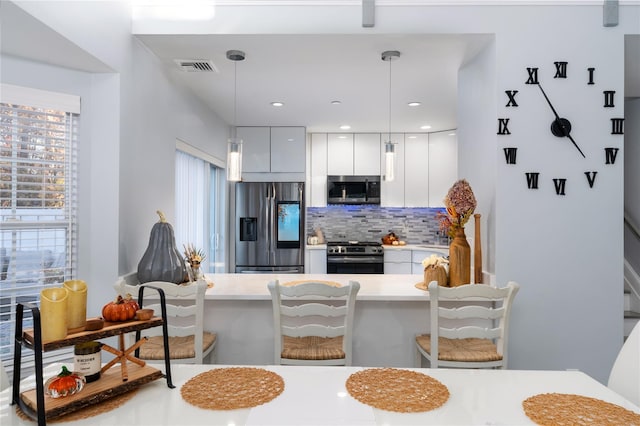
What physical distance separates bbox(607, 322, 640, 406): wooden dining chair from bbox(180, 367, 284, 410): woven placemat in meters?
1.05

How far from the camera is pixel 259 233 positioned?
504 cm

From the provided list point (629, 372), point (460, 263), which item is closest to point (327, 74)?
point (460, 263)

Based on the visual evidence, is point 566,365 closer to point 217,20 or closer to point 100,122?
point 217,20

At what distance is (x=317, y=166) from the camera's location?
550 centimetres

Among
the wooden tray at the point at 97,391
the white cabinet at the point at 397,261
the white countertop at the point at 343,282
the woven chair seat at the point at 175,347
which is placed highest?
the white countertop at the point at 343,282

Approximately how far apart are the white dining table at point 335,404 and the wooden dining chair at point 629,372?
0.10 metres

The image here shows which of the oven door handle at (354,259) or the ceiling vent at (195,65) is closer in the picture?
the ceiling vent at (195,65)

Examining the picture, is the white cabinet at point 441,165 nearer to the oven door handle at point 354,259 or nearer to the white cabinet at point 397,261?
the white cabinet at point 397,261

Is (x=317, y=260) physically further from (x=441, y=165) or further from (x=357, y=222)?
(x=441, y=165)

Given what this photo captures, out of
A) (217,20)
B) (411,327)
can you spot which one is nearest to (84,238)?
(217,20)

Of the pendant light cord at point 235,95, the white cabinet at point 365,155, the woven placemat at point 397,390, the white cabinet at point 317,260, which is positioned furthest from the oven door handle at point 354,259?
the woven placemat at point 397,390

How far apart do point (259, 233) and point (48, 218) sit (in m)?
2.92

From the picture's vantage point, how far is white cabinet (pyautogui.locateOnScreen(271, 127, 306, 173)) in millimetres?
5145

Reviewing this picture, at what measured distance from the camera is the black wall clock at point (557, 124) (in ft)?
7.80
